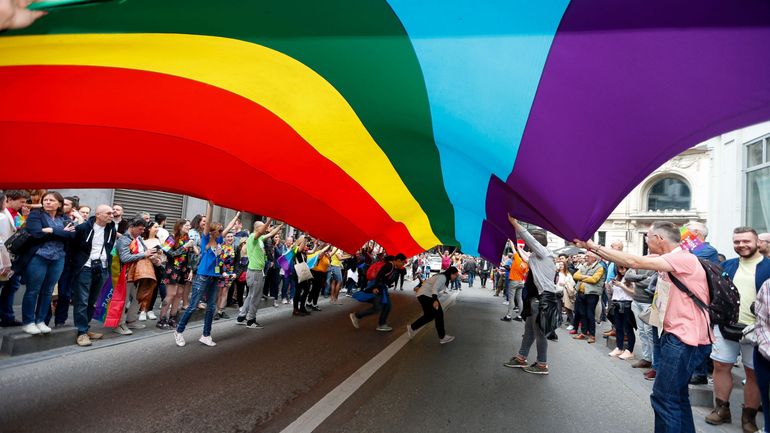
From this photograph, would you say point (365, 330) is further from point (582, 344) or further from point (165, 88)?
point (165, 88)

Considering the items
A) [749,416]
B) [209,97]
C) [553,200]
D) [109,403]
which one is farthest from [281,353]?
[749,416]

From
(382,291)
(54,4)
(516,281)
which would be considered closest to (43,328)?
(54,4)

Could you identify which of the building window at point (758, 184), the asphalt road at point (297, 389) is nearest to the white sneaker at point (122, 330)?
the asphalt road at point (297, 389)

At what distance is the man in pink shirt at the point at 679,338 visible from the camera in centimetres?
301

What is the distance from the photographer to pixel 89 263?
19.4 feet

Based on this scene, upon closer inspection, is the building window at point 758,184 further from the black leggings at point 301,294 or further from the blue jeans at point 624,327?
the black leggings at point 301,294

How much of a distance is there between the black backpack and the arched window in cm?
4197

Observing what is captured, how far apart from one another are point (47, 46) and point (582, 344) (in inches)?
368

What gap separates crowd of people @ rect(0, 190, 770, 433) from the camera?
10.1 ft

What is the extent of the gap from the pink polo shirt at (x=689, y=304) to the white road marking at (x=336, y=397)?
10.0 ft

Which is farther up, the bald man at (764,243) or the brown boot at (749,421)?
the bald man at (764,243)

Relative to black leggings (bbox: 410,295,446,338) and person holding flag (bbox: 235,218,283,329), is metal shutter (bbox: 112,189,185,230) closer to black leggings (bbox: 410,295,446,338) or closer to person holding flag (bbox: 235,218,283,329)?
person holding flag (bbox: 235,218,283,329)

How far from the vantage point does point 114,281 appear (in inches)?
265

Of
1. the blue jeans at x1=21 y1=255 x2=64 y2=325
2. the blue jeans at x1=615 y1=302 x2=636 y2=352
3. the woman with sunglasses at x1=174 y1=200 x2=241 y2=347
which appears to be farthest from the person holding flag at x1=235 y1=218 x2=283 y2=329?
the blue jeans at x1=615 y1=302 x2=636 y2=352
